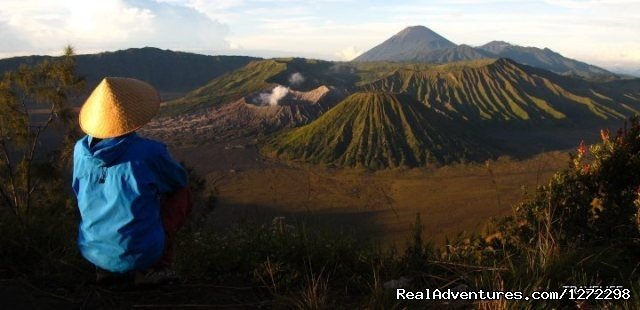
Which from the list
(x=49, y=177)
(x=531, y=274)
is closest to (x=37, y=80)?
(x=49, y=177)

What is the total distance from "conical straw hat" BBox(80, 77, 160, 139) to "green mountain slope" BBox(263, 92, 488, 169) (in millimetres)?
34693

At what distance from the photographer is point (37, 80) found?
53.0ft

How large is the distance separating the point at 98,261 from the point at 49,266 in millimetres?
781

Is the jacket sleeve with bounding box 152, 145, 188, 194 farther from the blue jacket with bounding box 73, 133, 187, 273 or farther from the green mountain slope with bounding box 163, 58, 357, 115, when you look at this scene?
the green mountain slope with bounding box 163, 58, 357, 115

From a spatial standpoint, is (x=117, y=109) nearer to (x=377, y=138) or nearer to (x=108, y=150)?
(x=108, y=150)

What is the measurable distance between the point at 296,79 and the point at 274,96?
18.3 m

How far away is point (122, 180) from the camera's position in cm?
257

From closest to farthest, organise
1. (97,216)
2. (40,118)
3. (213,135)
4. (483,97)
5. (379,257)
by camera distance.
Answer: (97,216) → (379,257) → (213,135) → (40,118) → (483,97)

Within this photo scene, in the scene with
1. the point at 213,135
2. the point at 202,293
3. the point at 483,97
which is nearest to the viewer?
the point at 202,293

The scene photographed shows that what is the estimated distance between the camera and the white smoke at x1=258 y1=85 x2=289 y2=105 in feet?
184

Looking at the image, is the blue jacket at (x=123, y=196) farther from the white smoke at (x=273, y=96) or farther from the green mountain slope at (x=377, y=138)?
the white smoke at (x=273, y=96)

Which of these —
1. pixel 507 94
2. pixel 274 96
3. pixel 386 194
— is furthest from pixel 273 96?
pixel 386 194

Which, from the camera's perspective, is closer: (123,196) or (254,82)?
(123,196)

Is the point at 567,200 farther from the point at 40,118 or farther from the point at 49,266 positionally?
the point at 40,118
